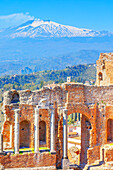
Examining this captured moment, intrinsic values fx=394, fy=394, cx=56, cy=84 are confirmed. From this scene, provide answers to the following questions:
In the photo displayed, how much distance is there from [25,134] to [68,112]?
175 inches

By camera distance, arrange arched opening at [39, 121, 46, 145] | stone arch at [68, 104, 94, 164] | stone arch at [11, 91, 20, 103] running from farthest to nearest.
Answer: stone arch at [68, 104, 94, 164], arched opening at [39, 121, 46, 145], stone arch at [11, 91, 20, 103]

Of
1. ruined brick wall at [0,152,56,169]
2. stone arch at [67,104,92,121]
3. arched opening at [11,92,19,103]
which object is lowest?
ruined brick wall at [0,152,56,169]

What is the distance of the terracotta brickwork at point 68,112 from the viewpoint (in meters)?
34.7

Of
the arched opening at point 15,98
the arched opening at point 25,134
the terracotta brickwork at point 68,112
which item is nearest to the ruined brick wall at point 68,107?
the terracotta brickwork at point 68,112

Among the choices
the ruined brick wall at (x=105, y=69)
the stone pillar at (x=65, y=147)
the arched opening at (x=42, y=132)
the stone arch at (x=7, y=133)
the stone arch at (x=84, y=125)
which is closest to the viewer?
the stone pillar at (x=65, y=147)

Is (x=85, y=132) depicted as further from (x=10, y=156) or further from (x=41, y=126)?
(x=10, y=156)

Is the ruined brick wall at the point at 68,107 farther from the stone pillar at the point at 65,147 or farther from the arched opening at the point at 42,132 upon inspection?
the arched opening at the point at 42,132

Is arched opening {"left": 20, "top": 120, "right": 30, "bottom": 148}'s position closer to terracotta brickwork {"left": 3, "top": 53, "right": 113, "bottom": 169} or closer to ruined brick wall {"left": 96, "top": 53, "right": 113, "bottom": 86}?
terracotta brickwork {"left": 3, "top": 53, "right": 113, "bottom": 169}

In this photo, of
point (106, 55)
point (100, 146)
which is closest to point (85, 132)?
point (100, 146)

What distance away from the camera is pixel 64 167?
3453 cm

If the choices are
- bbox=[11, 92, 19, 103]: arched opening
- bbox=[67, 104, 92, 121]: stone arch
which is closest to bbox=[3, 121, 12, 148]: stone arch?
bbox=[11, 92, 19, 103]: arched opening

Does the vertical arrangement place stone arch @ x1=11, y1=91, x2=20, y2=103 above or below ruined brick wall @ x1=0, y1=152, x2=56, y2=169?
above

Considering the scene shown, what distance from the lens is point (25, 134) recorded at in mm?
35312

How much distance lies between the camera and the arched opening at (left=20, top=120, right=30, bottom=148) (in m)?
35.1
